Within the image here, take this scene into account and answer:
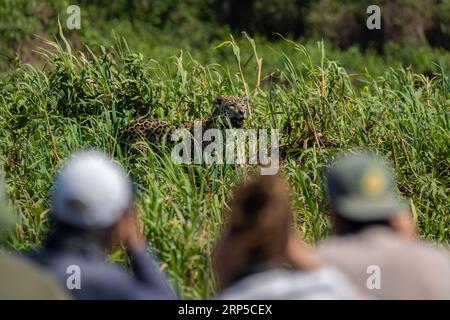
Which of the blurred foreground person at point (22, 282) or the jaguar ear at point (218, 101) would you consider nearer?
the blurred foreground person at point (22, 282)

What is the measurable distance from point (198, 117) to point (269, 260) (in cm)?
518

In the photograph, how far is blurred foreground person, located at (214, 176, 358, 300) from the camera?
4.28 metres

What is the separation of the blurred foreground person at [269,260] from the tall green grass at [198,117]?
8.07 feet

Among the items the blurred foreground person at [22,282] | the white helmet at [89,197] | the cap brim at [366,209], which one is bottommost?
the blurred foreground person at [22,282]

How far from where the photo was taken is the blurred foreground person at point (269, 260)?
4.28 metres

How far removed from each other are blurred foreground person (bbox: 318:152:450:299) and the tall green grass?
216 cm

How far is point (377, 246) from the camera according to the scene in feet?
15.4

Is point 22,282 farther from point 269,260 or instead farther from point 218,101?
point 218,101

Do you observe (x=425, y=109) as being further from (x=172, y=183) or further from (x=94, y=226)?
(x=94, y=226)

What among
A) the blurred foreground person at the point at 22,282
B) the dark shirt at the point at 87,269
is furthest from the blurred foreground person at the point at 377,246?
the blurred foreground person at the point at 22,282

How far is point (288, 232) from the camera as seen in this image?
434 centimetres

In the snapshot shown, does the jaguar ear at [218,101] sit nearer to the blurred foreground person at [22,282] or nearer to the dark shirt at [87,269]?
the dark shirt at [87,269]
